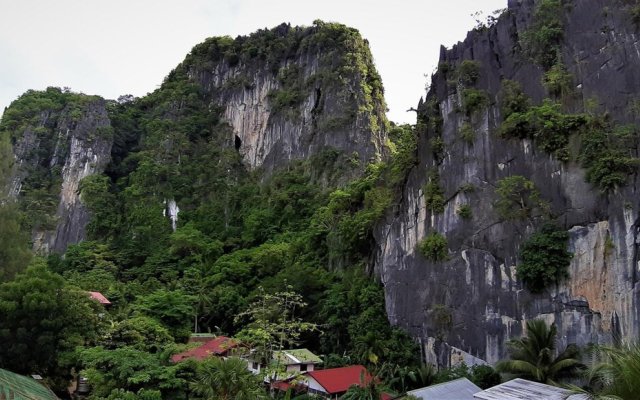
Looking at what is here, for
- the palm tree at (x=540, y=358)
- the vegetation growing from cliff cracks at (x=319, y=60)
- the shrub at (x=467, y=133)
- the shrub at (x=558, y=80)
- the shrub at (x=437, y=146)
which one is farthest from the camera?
the vegetation growing from cliff cracks at (x=319, y=60)

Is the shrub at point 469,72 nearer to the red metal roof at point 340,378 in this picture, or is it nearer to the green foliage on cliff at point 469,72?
the green foliage on cliff at point 469,72

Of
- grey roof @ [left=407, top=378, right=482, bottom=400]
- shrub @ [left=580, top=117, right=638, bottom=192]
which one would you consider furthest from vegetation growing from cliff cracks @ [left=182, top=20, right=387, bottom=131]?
grey roof @ [left=407, top=378, right=482, bottom=400]

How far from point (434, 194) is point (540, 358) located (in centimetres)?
964

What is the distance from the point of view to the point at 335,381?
21281 mm

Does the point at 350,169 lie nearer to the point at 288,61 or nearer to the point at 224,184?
the point at 224,184

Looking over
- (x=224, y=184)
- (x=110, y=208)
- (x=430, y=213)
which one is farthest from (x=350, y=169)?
(x=110, y=208)

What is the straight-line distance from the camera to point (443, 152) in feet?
82.6

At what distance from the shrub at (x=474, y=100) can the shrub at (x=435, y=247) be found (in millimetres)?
5989

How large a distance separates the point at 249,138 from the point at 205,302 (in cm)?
2580

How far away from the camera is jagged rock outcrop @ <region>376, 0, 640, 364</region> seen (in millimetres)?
17875

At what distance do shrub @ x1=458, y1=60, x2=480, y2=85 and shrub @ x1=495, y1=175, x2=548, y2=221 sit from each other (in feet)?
19.3

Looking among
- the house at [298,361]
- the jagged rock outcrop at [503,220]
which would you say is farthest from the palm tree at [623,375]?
the house at [298,361]

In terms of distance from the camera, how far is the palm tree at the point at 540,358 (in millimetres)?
16453

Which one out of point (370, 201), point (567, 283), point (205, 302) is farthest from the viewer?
point (205, 302)
